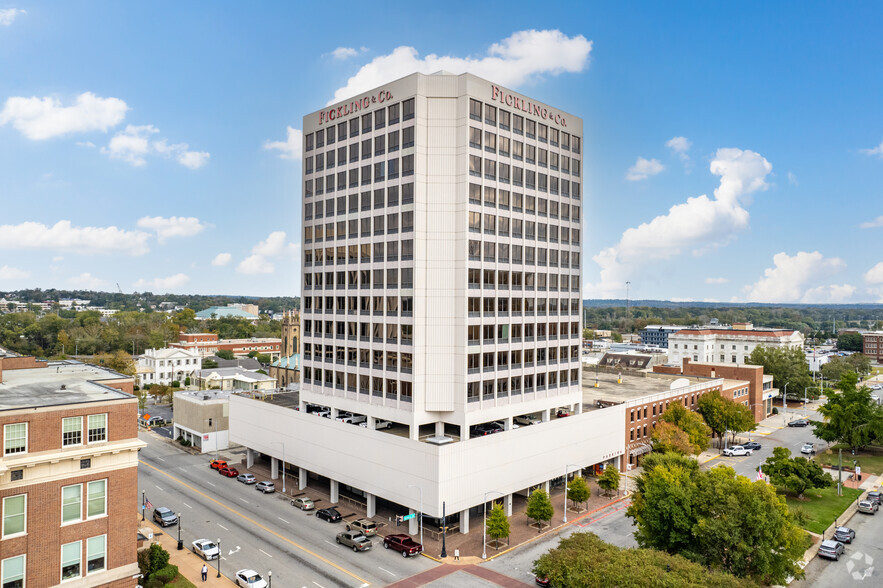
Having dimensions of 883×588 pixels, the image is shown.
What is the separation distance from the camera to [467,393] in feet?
186

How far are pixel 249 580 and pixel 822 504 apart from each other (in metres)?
62.1

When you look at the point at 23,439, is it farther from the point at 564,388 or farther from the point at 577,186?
the point at 577,186

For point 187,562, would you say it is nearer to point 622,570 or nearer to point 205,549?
point 205,549

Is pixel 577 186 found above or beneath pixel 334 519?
above

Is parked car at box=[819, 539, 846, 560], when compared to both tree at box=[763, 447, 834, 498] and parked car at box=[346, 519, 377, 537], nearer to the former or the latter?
tree at box=[763, 447, 834, 498]

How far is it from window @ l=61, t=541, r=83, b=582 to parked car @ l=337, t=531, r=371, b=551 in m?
21.8

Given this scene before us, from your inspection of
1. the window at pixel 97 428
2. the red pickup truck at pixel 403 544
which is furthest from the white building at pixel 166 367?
the window at pixel 97 428

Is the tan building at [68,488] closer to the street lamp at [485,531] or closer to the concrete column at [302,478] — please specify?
the street lamp at [485,531]

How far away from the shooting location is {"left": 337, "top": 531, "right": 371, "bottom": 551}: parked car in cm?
4994

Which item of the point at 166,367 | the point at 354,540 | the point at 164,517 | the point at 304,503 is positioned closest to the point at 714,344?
the point at 304,503

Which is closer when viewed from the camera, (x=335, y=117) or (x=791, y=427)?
(x=335, y=117)

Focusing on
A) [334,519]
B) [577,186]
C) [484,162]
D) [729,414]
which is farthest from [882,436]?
[334,519]

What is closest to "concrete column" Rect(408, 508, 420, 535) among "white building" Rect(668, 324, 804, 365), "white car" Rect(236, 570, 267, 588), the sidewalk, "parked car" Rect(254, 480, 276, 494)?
"white car" Rect(236, 570, 267, 588)

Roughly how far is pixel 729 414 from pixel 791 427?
32.4 m
